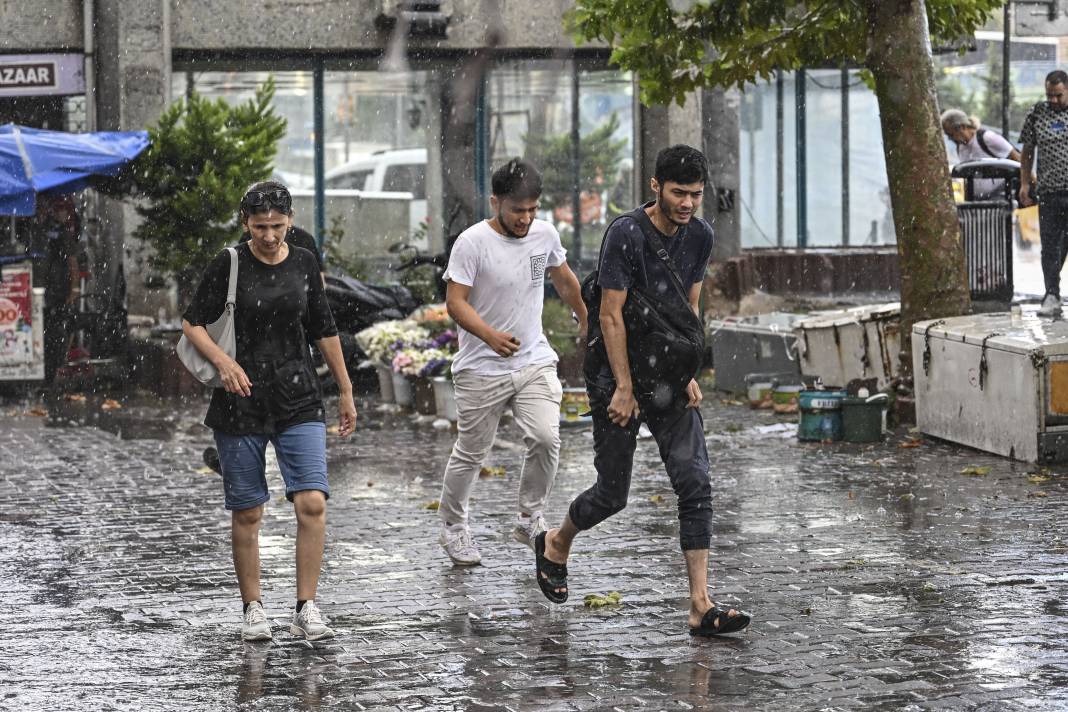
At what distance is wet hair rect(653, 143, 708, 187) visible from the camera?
6.98 metres

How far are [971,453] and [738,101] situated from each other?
1098 cm

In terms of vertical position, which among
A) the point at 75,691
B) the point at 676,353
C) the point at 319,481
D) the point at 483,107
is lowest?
the point at 75,691

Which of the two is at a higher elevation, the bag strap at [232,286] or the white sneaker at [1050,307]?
the bag strap at [232,286]

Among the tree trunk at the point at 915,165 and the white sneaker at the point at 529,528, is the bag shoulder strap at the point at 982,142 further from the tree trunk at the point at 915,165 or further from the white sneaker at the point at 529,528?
the white sneaker at the point at 529,528

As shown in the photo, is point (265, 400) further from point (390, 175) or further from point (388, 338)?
point (390, 175)

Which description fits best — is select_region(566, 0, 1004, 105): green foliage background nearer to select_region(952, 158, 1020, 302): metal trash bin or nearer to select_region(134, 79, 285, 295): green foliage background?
select_region(952, 158, 1020, 302): metal trash bin

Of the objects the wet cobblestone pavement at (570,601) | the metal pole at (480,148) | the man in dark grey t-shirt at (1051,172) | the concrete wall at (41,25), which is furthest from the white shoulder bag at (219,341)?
the metal pole at (480,148)

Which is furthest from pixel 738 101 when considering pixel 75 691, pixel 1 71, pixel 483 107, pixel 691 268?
pixel 75 691

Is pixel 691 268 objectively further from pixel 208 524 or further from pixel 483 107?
pixel 483 107

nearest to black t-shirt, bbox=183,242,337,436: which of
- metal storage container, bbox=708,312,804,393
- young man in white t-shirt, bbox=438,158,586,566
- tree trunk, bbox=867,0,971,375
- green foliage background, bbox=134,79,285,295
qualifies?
young man in white t-shirt, bbox=438,158,586,566

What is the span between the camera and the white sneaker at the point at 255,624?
699 centimetres

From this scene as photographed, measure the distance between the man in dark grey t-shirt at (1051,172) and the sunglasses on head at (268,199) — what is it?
9198mm

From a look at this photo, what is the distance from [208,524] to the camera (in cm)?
989

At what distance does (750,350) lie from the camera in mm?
16172
